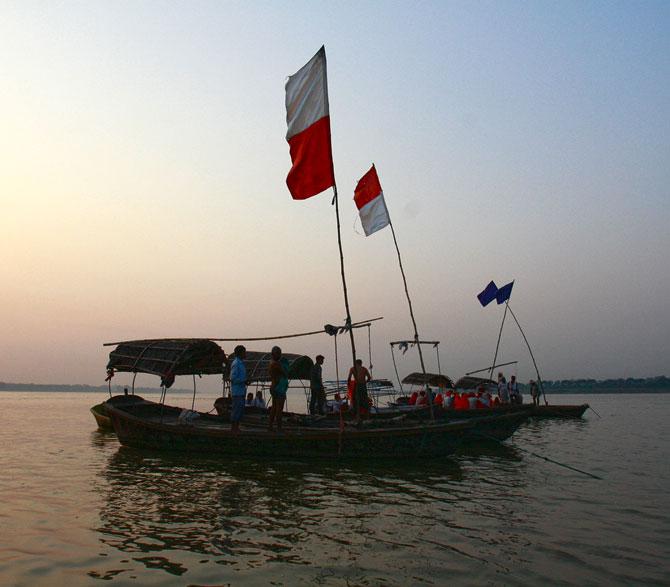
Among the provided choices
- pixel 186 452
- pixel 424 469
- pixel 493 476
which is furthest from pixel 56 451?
pixel 493 476

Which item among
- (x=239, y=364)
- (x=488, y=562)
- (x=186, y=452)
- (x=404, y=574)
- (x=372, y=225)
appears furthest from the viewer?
(x=372, y=225)

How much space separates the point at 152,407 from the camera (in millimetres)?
21422

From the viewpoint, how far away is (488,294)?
29.5m

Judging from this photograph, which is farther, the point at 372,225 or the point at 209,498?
the point at 372,225

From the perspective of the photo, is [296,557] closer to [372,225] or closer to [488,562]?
→ [488,562]

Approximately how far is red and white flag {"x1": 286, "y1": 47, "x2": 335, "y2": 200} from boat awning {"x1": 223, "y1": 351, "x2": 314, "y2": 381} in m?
9.33

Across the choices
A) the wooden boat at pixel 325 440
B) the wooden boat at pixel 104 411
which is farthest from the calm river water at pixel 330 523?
the wooden boat at pixel 104 411

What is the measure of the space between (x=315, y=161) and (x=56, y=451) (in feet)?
44.0

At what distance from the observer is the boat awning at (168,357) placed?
1655 centimetres

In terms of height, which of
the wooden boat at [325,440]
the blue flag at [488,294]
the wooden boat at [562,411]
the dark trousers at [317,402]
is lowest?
the wooden boat at [562,411]

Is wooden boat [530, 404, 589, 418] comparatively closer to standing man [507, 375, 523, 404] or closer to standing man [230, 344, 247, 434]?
standing man [507, 375, 523, 404]

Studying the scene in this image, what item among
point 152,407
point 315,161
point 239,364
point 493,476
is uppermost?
point 315,161

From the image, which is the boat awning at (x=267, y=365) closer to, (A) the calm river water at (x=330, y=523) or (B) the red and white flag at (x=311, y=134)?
(A) the calm river water at (x=330, y=523)

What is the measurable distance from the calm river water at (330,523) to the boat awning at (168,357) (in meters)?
2.90
